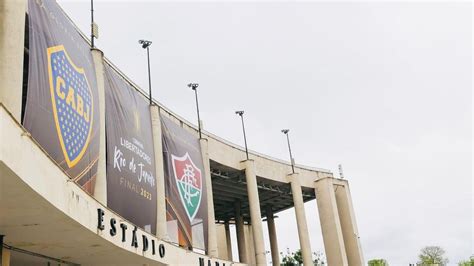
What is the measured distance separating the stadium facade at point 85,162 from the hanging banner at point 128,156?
0.17ft

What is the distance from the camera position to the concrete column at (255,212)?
35094mm

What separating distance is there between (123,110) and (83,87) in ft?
14.2

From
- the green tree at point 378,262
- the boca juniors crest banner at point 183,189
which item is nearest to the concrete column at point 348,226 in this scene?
the boca juniors crest banner at point 183,189

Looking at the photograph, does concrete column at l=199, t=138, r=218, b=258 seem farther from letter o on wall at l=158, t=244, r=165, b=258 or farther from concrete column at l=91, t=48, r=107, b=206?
concrete column at l=91, t=48, r=107, b=206

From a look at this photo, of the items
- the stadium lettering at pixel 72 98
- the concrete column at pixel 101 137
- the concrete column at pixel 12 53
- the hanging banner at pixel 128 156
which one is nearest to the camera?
the concrete column at pixel 12 53

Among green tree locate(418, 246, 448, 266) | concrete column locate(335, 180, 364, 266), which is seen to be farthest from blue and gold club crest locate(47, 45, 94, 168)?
green tree locate(418, 246, 448, 266)

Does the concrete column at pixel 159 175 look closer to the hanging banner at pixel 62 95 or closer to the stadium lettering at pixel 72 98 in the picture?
the hanging banner at pixel 62 95

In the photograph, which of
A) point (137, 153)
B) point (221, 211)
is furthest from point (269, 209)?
point (137, 153)

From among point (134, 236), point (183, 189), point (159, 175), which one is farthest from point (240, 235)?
point (134, 236)

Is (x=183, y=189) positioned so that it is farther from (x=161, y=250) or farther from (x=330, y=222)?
(x=330, y=222)

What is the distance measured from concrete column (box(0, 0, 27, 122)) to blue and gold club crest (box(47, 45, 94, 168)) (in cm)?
171

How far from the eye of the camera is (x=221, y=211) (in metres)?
49.2

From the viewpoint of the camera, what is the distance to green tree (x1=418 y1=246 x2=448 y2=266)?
91838 millimetres

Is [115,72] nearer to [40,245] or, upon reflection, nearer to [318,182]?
[40,245]
